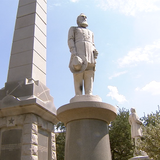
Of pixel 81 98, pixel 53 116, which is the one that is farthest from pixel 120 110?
pixel 81 98

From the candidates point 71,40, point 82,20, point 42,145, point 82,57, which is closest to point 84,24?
point 82,20

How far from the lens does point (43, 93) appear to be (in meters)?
8.66

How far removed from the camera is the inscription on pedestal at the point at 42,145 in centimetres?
767

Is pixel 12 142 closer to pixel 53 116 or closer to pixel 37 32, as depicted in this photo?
pixel 53 116

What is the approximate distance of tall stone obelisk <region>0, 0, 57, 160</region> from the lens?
7.36 meters

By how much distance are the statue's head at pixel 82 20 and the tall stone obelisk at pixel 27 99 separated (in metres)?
2.44

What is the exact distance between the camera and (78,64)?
682 cm

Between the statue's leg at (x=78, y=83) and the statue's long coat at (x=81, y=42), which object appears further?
the statue's long coat at (x=81, y=42)

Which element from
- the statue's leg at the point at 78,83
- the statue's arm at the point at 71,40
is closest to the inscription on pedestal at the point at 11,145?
the statue's leg at the point at 78,83

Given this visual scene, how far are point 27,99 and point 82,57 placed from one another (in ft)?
8.10

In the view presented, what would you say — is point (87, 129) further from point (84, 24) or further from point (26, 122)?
point (84, 24)

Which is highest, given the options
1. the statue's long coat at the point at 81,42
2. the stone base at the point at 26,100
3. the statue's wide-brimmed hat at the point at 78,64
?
the statue's long coat at the point at 81,42

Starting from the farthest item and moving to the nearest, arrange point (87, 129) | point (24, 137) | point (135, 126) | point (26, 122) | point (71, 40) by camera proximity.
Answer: point (135, 126), point (26, 122), point (71, 40), point (24, 137), point (87, 129)

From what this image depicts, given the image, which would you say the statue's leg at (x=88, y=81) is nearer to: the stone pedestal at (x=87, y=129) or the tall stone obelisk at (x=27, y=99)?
the stone pedestal at (x=87, y=129)
